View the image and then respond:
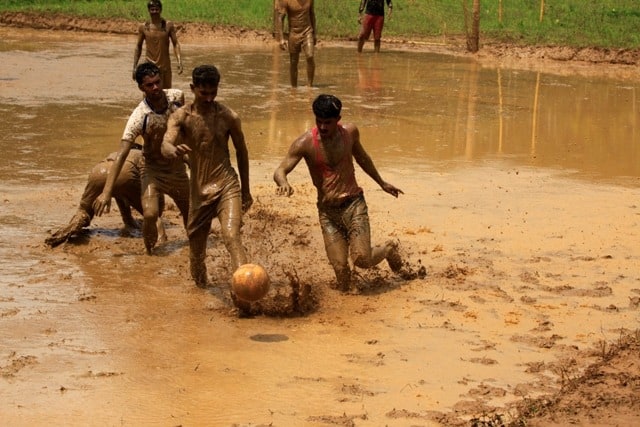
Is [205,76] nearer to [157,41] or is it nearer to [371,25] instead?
[157,41]

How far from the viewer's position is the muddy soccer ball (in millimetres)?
7430

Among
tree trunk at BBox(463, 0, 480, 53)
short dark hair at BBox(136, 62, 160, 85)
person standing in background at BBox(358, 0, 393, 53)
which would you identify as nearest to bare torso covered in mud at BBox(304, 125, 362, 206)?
short dark hair at BBox(136, 62, 160, 85)

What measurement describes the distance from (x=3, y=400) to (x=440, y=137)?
29.4ft

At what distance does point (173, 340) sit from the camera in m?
7.43

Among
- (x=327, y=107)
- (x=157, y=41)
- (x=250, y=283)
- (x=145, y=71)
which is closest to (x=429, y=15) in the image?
(x=157, y=41)

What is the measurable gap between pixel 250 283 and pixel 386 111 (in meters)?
9.27

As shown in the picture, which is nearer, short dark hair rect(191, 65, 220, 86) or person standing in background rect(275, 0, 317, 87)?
short dark hair rect(191, 65, 220, 86)

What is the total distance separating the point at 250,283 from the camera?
24.4ft

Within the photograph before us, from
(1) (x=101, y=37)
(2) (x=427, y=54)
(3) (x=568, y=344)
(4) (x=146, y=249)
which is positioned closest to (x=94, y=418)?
(3) (x=568, y=344)

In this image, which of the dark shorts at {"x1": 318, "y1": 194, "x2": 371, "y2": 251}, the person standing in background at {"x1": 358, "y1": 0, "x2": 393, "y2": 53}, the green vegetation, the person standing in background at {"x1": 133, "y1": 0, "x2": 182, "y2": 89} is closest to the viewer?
the dark shorts at {"x1": 318, "y1": 194, "x2": 371, "y2": 251}

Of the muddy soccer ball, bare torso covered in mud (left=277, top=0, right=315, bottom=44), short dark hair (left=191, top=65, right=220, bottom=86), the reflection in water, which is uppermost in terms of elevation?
short dark hair (left=191, top=65, right=220, bottom=86)

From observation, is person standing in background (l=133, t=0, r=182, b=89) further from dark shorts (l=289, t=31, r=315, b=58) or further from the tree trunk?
the tree trunk

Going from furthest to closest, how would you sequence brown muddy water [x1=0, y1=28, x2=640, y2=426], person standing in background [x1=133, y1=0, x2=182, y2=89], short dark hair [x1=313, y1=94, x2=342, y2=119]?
person standing in background [x1=133, y1=0, x2=182, y2=89] < short dark hair [x1=313, y1=94, x2=342, y2=119] < brown muddy water [x1=0, y1=28, x2=640, y2=426]

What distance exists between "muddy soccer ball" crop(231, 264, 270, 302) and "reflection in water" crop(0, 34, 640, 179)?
511cm
